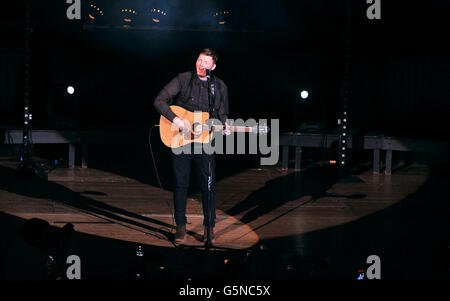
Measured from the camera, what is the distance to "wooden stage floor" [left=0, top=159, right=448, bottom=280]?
639 centimetres

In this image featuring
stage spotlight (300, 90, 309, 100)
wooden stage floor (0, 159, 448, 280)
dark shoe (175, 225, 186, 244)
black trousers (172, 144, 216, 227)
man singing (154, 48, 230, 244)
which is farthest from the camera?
stage spotlight (300, 90, 309, 100)

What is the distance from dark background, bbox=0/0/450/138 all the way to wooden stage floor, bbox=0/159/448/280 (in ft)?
7.57

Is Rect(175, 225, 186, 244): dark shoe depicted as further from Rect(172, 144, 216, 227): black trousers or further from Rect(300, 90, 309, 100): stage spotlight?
Rect(300, 90, 309, 100): stage spotlight

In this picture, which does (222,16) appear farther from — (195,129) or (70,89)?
(195,129)

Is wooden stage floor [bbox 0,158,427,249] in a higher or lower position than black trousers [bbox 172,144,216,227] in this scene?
lower

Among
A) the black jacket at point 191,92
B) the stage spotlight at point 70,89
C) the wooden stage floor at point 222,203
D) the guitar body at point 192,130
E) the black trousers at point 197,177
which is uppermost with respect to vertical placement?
the stage spotlight at point 70,89

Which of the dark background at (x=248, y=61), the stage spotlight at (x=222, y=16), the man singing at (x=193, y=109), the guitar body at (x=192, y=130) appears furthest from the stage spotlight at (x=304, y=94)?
the guitar body at (x=192, y=130)

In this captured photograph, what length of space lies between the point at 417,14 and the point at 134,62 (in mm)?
5977

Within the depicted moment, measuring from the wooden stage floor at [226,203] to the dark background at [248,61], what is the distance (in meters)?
2.31

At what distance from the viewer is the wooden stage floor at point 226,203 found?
639 centimetres

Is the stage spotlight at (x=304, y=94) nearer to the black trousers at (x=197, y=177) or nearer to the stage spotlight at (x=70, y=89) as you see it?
the stage spotlight at (x=70, y=89)

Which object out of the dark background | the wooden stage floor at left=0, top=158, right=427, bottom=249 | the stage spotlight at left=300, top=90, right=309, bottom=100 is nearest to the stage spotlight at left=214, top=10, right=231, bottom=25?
the dark background

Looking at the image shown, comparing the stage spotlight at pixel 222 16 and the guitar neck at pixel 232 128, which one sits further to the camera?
the stage spotlight at pixel 222 16
